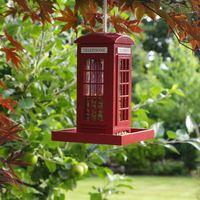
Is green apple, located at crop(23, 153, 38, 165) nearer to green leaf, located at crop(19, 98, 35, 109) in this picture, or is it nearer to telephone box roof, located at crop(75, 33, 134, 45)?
green leaf, located at crop(19, 98, 35, 109)

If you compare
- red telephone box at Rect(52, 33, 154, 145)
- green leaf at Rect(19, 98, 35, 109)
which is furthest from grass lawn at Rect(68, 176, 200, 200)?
red telephone box at Rect(52, 33, 154, 145)

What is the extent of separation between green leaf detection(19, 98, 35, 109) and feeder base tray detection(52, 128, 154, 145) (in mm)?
921

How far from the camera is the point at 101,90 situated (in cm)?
251

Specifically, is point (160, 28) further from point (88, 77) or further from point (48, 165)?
point (88, 77)

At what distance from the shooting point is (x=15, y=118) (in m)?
3.70

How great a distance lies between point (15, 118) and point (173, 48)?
347 inches

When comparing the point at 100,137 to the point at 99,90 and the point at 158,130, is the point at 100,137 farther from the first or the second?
the point at 158,130

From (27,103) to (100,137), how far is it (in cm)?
116

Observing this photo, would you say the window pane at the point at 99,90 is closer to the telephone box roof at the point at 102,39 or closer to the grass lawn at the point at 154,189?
the telephone box roof at the point at 102,39

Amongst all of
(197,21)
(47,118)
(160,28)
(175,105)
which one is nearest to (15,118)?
(47,118)

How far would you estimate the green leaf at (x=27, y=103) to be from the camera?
11.3ft

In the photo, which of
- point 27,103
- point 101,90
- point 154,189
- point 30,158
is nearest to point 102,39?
point 101,90

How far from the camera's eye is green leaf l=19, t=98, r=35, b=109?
3.44 meters

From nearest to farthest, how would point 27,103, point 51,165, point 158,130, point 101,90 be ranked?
point 101,90, point 27,103, point 51,165, point 158,130
